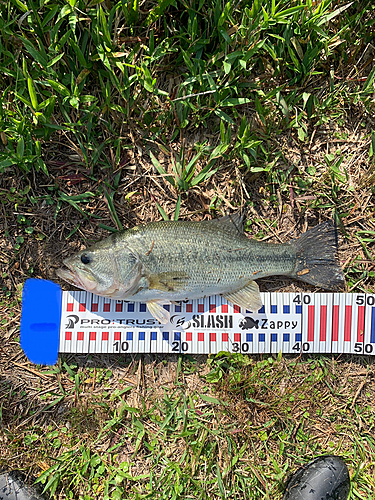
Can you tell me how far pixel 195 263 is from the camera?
3514 mm

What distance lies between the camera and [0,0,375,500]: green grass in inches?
143

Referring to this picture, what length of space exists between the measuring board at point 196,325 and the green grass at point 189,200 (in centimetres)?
18

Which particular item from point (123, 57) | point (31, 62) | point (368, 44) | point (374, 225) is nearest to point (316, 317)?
point (374, 225)

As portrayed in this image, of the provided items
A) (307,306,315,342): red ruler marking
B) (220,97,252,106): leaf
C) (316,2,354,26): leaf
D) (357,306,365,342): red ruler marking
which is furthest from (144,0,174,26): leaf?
(357,306,365,342): red ruler marking

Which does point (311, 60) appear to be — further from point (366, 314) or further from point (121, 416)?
point (121, 416)

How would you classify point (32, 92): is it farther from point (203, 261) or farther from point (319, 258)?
point (319, 258)

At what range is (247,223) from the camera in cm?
388

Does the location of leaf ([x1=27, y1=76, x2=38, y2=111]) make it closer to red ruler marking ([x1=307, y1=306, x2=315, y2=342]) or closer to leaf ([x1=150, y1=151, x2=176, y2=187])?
leaf ([x1=150, y1=151, x2=176, y2=187])

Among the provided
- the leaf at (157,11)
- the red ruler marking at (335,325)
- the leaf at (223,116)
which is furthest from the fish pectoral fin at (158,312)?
the leaf at (157,11)

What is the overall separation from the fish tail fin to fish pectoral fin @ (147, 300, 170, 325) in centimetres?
154

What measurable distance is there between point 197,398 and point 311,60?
4.08 metres

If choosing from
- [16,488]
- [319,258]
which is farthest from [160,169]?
[16,488]

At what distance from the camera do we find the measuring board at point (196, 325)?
3.74 m

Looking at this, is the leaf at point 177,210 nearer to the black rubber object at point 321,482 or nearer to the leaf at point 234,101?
the leaf at point 234,101
